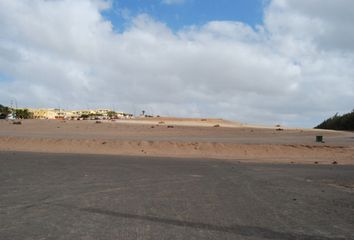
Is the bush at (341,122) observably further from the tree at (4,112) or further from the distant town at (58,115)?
the tree at (4,112)

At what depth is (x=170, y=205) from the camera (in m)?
10.9

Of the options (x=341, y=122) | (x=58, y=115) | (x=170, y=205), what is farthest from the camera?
(x=58, y=115)

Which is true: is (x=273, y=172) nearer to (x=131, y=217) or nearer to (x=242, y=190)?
(x=242, y=190)

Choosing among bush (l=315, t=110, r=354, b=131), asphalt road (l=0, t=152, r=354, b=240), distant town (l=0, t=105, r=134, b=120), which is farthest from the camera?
distant town (l=0, t=105, r=134, b=120)

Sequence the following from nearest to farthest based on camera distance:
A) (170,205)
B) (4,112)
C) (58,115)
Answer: (170,205)
(4,112)
(58,115)

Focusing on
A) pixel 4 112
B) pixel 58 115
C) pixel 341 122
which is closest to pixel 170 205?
pixel 341 122

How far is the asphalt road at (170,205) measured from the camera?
833 cm

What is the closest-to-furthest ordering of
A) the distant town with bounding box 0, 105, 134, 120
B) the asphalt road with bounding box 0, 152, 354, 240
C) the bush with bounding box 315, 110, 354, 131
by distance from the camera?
1. the asphalt road with bounding box 0, 152, 354, 240
2. the bush with bounding box 315, 110, 354, 131
3. the distant town with bounding box 0, 105, 134, 120

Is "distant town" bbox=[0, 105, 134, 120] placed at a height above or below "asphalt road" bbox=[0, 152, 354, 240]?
above

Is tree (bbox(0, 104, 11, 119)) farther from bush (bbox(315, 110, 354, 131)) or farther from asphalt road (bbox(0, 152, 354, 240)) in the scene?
asphalt road (bbox(0, 152, 354, 240))

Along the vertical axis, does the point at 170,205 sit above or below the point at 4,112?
below

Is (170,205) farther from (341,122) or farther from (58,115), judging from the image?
(58,115)

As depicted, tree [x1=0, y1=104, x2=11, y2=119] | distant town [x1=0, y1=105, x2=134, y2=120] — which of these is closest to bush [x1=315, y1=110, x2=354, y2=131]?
distant town [x1=0, y1=105, x2=134, y2=120]

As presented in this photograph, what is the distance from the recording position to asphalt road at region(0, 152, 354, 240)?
833cm
